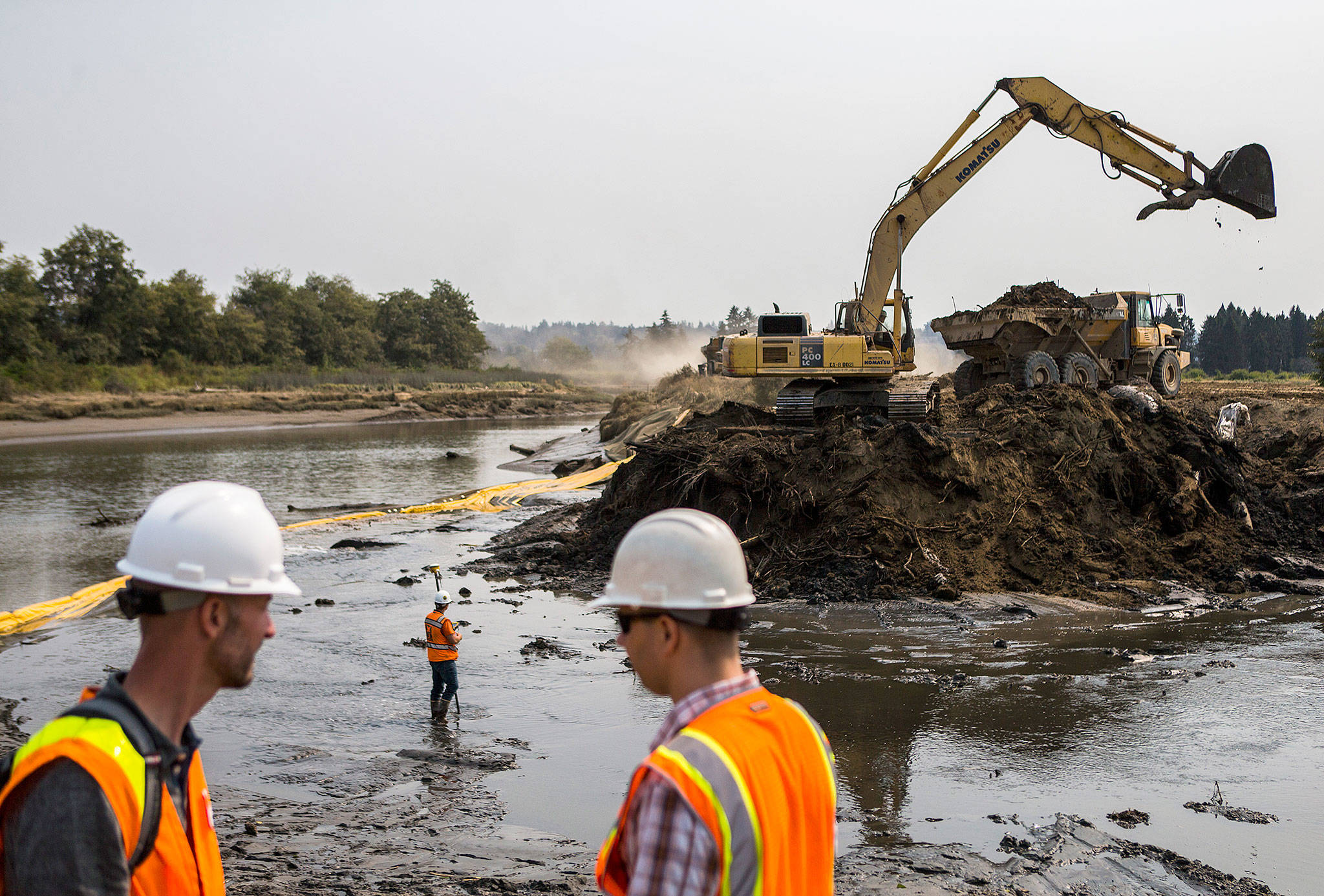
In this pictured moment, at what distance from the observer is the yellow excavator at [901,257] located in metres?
16.1

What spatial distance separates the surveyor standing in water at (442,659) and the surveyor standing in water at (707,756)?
6.84m

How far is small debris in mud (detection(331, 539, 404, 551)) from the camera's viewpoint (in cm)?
1739

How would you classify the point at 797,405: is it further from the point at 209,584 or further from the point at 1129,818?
the point at 209,584

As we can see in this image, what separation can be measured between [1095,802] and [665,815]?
19.2 feet

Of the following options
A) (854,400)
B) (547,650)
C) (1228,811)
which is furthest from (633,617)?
(854,400)

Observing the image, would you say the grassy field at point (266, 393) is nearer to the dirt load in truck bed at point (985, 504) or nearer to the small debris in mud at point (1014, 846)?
the dirt load in truck bed at point (985, 504)

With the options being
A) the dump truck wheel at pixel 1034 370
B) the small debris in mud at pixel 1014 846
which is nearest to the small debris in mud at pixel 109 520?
the dump truck wheel at pixel 1034 370

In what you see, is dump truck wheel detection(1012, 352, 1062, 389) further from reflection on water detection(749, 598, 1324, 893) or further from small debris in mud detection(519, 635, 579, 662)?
small debris in mud detection(519, 635, 579, 662)

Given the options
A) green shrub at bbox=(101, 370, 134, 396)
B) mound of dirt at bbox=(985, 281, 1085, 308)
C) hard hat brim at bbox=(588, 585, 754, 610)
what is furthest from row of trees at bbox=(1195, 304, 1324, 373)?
hard hat brim at bbox=(588, 585, 754, 610)

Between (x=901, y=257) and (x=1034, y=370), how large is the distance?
4187 mm

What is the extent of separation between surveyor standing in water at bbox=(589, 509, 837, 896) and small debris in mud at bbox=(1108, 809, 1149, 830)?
16.8 ft

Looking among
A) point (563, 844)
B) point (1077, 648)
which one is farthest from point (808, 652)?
point (563, 844)

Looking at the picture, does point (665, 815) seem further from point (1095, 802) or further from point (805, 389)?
point (805, 389)

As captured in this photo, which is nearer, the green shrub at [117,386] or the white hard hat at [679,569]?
the white hard hat at [679,569]
